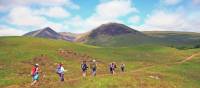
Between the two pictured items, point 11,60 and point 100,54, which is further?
point 100,54

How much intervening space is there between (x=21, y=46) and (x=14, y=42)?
307 inches

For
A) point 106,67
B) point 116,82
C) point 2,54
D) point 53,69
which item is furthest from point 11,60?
point 116,82

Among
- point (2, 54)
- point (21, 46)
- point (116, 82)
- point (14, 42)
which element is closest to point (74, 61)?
point (2, 54)

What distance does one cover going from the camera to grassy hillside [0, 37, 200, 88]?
48.0 m

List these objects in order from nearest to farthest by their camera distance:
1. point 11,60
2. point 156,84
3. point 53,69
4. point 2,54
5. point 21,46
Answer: point 156,84 < point 53,69 < point 11,60 < point 2,54 < point 21,46

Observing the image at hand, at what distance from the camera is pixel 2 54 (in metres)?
86.1

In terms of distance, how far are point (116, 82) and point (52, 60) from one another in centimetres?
3915

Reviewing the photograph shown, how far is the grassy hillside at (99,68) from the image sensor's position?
4803cm

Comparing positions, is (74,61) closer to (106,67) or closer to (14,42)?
(106,67)

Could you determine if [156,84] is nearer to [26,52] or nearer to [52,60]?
[52,60]

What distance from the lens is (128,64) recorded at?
90188 millimetres

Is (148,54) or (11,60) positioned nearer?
(11,60)

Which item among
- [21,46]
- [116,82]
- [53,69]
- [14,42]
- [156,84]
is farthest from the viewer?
[14,42]

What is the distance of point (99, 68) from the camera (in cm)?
8006
